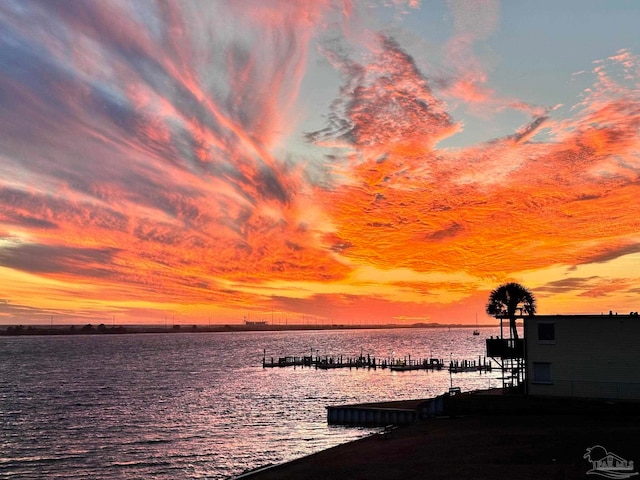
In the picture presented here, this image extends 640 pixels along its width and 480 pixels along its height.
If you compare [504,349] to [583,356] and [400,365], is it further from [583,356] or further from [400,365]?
[400,365]

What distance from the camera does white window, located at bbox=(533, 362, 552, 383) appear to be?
4578cm

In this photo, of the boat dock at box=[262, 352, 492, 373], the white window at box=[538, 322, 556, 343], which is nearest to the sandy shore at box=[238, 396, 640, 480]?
the white window at box=[538, 322, 556, 343]

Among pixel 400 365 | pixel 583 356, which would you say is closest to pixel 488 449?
pixel 583 356

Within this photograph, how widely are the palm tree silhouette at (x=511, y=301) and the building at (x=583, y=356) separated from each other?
305 inches

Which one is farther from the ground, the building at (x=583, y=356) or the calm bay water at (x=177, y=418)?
the building at (x=583, y=356)

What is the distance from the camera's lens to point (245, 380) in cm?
12131

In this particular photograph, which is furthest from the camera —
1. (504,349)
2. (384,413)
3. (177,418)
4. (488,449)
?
(177,418)

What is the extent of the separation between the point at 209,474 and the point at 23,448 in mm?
23756

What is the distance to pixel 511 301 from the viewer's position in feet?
180

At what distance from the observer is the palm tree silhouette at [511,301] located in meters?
54.4

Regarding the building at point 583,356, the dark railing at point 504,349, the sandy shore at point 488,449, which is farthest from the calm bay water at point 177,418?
the building at point 583,356

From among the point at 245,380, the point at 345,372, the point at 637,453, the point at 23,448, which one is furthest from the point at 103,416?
the point at 345,372

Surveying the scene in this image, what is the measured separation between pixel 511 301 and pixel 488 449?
23907 millimetres

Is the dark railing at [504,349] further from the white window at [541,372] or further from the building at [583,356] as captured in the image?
the white window at [541,372]
